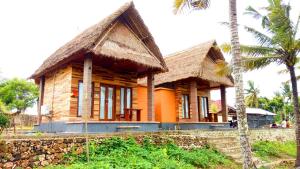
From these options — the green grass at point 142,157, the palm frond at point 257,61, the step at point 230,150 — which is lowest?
the step at point 230,150

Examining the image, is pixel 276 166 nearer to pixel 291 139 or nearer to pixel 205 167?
pixel 205 167

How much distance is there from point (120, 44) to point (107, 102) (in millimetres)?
2960

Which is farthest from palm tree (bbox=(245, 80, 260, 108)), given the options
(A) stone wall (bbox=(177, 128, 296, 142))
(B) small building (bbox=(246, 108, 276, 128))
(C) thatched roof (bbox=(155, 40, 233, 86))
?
(C) thatched roof (bbox=(155, 40, 233, 86))

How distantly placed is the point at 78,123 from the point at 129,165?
3220 mm

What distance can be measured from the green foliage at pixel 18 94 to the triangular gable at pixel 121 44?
28291 millimetres

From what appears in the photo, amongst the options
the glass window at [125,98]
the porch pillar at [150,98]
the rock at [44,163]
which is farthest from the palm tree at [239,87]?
the rock at [44,163]

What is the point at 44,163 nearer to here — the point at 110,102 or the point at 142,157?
the point at 142,157

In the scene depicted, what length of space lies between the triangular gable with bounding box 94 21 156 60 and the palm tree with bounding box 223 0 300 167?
5.16 metres

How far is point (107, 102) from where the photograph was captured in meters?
13.3

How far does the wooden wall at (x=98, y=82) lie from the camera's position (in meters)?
12.2

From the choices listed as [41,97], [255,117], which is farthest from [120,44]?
[255,117]

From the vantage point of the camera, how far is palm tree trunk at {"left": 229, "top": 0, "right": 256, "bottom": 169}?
8.55 metres


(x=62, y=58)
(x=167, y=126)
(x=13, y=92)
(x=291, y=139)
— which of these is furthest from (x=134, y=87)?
(x=13, y=92)

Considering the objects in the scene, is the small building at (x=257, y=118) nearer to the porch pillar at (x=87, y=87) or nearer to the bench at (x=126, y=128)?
the bench at (x=126, y=128)
